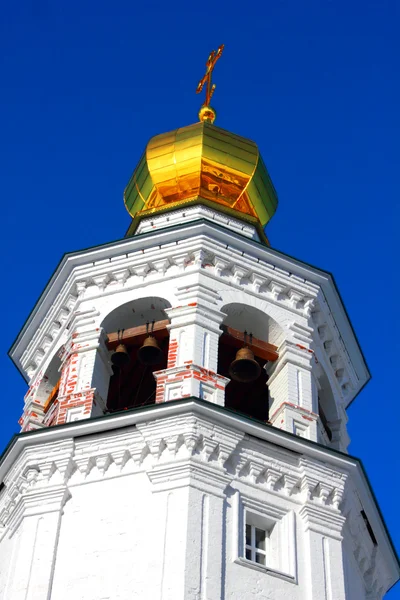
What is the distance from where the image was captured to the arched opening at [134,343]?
2020 cm

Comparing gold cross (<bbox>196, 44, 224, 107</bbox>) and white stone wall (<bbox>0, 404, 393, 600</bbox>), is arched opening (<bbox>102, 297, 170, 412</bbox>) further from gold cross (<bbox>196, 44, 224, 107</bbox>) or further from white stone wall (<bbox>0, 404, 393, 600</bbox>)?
gold cross (<bbox>196, 44, 224, 107</bbox>)

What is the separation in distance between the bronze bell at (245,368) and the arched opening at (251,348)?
0.49m

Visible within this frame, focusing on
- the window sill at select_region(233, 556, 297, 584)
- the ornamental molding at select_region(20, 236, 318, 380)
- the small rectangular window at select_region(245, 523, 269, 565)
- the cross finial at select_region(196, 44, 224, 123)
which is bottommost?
the window sill at select_region(233, 556, 297, 584)

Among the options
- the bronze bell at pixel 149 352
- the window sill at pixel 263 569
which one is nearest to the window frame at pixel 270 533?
the window sill at pixel 263 569

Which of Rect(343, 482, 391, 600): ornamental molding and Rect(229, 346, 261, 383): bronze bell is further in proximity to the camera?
Rect(229, 346, 261, 383): bronze bell

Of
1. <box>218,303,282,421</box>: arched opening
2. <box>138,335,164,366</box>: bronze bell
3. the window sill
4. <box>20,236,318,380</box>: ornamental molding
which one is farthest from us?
<box>20,236,318,380</box>: ornamental molding

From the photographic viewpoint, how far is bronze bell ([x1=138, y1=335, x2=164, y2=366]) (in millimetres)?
19734

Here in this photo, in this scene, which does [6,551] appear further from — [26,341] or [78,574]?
[26,341]

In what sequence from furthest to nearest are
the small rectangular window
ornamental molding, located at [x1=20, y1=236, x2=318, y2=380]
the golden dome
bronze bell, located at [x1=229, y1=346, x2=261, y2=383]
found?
1. the golden dome
2. ornamental molding, located at [x1=20, y1=236, x2=318, y2=380]
3. bronze bell, located at [x1=229, y1=346, x2=261, y2=383]
4. the small rectangular window

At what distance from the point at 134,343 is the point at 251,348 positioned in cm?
165

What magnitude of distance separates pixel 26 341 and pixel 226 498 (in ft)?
18.7

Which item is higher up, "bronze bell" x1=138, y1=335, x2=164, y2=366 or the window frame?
"bronze bell" x1=138, y1=335, x2=164, y2=366

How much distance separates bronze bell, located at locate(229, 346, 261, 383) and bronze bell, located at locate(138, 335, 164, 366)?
1.05m

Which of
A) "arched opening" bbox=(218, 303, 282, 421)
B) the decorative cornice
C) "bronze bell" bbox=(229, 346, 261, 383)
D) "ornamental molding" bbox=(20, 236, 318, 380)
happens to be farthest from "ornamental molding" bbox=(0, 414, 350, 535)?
the decorative cornice
